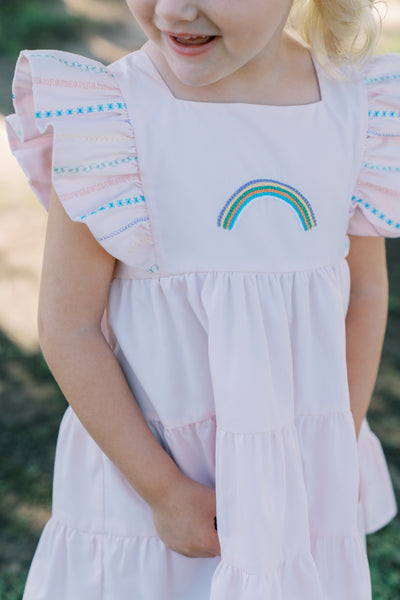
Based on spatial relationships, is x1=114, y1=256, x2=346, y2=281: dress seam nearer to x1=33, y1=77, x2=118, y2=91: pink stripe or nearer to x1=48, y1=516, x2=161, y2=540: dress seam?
x1=33, y1=77, x2=118, y2=91: pink stripe

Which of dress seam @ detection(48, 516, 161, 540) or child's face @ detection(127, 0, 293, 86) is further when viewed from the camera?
dress seam @ detection(48, 516, 161, 540)

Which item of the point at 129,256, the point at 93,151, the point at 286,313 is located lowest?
the point at 286,313

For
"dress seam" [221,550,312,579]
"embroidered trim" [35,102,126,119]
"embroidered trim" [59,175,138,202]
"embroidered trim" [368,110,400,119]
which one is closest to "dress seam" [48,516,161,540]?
"dress seam" [221,550,312,579]

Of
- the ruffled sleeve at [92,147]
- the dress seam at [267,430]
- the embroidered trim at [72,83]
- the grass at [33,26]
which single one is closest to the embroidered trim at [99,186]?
the ruffled sleeve at [92,147]

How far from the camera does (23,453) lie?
219 cm

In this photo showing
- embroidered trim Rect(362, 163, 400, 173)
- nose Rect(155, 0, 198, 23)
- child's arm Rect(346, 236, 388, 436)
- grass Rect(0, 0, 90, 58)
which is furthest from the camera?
grass Rect(0, 0, 90, 58)

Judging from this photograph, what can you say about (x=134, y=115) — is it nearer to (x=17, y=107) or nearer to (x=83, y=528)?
(x=17, y=107)

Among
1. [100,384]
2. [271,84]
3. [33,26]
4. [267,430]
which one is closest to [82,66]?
[271,84]

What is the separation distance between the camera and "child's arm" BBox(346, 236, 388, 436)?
1229mm

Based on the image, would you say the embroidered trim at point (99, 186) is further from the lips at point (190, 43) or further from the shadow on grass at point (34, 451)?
the shadow on grass at point (34, 451)

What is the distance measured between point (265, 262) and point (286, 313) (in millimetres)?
79

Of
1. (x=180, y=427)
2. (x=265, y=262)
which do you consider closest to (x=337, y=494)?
(x=180, y=427)

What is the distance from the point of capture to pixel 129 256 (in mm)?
991

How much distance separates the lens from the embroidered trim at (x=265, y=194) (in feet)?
3.35
